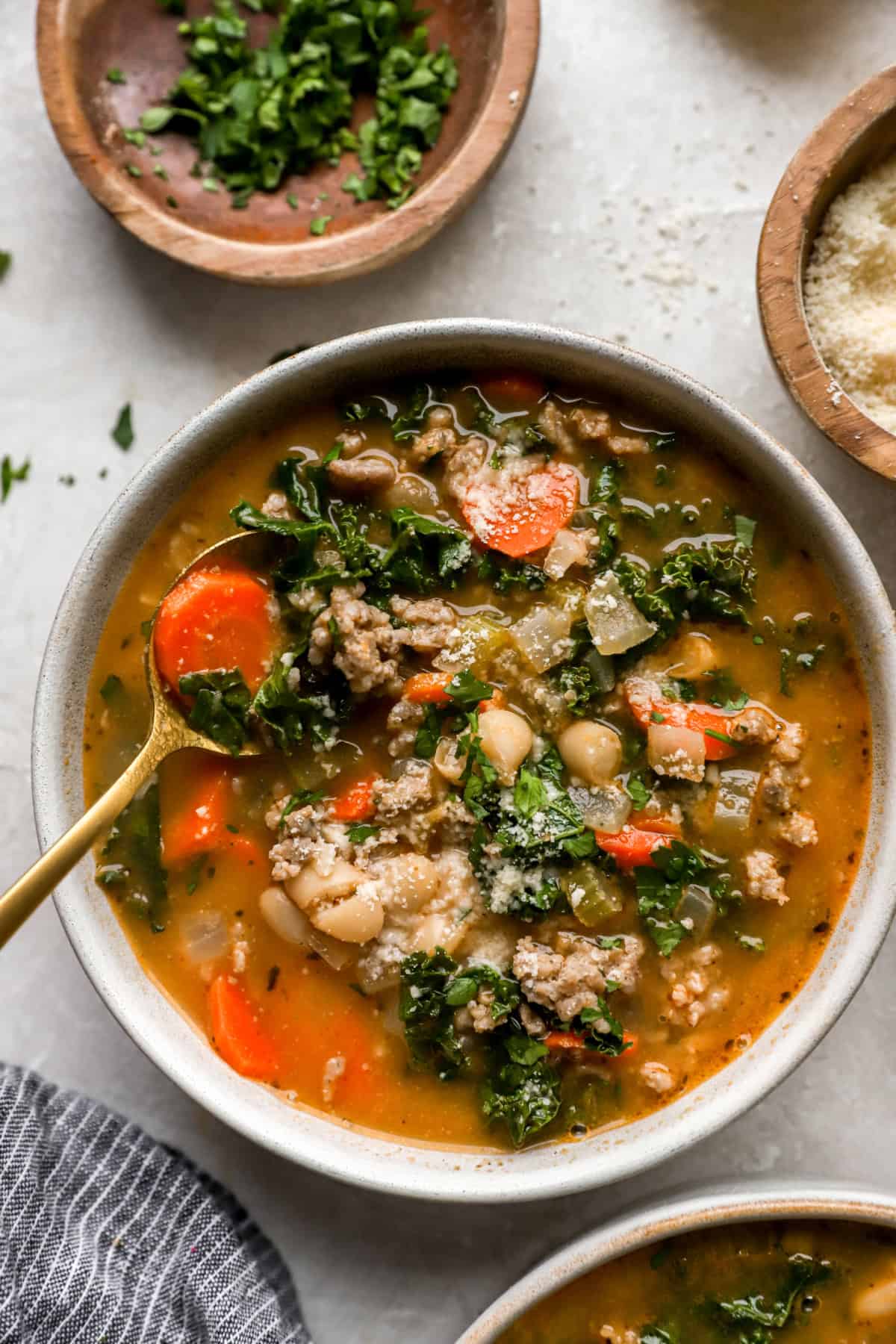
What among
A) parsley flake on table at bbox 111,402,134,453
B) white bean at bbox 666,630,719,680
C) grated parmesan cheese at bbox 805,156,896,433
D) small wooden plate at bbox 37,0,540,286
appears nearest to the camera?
white bean at bbox 666,630,719,680

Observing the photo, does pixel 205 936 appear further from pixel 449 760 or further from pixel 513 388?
pixel 513 388

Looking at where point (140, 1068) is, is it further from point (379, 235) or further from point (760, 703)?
point (379, 235)

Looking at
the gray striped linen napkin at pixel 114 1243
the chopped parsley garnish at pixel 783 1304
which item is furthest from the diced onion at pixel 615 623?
the gray striped linen napkin at pixel 114 1243

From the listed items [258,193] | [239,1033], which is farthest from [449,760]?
[258,193]

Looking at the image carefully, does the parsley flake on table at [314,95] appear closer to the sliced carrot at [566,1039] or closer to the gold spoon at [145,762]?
the gold spoon at [145,762]

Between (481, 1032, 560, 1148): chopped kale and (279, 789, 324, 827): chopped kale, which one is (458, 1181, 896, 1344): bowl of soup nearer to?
(481, 1032, 560, 1148): chopped kale

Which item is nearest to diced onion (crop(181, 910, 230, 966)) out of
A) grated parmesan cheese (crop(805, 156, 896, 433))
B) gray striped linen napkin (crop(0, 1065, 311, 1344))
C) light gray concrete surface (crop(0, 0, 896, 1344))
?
light gray concrete surface (crop(0, 0, 896, 1344))
